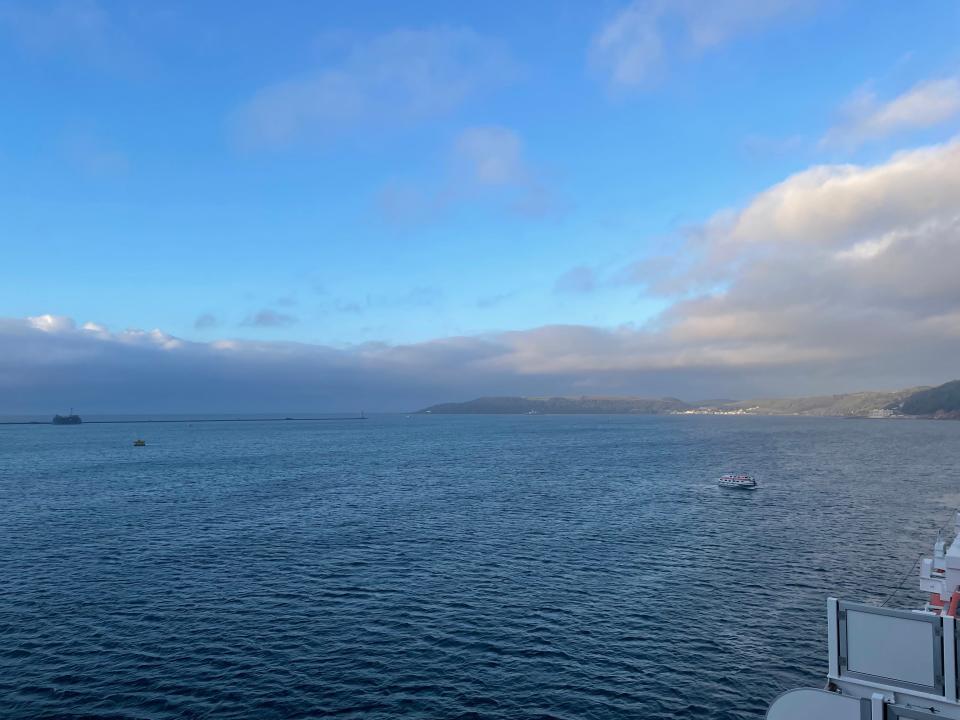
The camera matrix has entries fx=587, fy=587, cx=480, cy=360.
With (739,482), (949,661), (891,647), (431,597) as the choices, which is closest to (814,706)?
(891,647)

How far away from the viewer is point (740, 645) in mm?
42000

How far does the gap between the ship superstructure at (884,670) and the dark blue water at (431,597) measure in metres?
17.9

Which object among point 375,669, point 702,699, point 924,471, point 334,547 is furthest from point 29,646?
point 924,471

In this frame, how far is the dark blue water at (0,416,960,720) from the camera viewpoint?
35531 mm

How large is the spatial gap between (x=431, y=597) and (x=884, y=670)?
3977 centimetres

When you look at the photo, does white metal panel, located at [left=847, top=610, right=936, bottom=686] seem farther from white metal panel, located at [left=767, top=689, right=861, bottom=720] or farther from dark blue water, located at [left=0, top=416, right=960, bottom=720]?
dark blue water, located at [left=0, top=416, right=960, bottom=720]

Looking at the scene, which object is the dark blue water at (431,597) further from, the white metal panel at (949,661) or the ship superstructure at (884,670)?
the white metal panel at (949,661)

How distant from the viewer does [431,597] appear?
52.2 metres

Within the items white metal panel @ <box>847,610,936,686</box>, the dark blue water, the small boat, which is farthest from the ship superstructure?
the small boat

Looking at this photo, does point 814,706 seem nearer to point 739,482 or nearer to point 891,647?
point 891,647

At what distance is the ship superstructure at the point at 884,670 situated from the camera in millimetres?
17016

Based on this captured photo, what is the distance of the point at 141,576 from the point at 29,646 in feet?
55.2

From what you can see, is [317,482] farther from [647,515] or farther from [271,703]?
[271,703]

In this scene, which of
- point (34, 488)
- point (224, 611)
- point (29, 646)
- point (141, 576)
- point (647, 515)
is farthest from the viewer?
point (34, 488)
